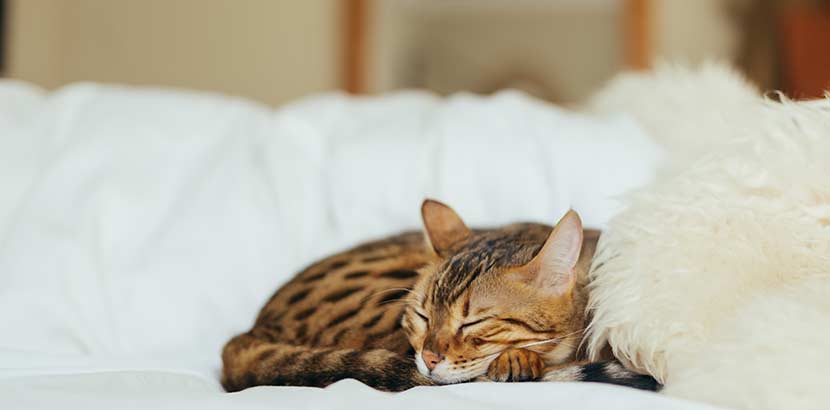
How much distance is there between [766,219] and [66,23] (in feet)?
10.6

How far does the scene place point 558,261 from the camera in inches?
34.7

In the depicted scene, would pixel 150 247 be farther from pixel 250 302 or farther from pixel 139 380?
pixel 139 380

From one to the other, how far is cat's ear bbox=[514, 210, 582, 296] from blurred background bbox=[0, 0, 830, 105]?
191 cm

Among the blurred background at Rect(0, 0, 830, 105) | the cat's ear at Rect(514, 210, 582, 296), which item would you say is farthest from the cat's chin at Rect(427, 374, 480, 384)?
the blurred background at Rect(0, 0, 830, 105)

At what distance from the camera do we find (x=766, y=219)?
846mm

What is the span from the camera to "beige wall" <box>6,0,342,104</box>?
121 inches

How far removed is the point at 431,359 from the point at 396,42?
7.41ft

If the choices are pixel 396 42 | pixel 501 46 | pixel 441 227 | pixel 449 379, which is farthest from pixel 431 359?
pixel 396 42

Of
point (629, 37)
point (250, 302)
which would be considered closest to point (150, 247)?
point (250, 302)

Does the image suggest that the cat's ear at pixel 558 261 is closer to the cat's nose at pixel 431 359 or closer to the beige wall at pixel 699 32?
the cat's nose at pixel 431 359

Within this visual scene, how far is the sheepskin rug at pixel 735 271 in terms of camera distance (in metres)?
0.69

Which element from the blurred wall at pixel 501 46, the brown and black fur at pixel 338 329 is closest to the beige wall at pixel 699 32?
the blurred wall at pixel 501 46

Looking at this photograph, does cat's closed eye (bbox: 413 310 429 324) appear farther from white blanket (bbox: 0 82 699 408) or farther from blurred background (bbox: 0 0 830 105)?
blurred background (bbox: 0 0 830 105)

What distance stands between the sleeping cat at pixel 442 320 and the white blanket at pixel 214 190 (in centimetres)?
26
